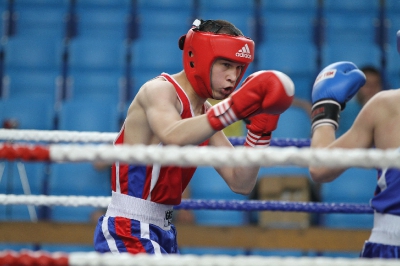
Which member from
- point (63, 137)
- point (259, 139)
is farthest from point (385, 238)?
point (63, 137)

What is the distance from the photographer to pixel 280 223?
4.16 metres

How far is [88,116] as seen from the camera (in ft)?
16.3

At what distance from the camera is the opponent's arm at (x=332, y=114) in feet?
6.15

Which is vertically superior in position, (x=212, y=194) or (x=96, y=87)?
(x=96, y=87)

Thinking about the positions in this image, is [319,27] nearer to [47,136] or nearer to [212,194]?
[212,194]

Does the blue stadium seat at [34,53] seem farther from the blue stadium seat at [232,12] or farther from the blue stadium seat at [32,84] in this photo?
the blue stadium seat at [232,12]

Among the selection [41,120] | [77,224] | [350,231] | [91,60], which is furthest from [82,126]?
[350,231]

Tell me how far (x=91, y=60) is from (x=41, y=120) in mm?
899

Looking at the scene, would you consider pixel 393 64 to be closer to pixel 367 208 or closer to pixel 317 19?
pixel 317 19

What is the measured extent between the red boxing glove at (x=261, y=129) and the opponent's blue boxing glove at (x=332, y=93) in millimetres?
166

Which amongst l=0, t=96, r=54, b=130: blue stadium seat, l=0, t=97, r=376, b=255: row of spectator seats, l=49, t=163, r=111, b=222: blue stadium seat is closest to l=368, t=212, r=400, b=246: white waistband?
l=0, t=97, r=376, b=255: row of spectator seats

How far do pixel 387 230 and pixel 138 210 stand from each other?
2.85 feet

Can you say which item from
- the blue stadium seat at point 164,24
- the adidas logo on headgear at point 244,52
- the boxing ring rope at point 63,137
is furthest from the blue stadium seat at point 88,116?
the adidas logo on headgear at point 244,52

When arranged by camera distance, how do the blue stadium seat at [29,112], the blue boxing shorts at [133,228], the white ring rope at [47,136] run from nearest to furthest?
the blue boxing shorts at [133,228] < the white ring rope at [47,136] < the blue stadium seat at [29,112]
